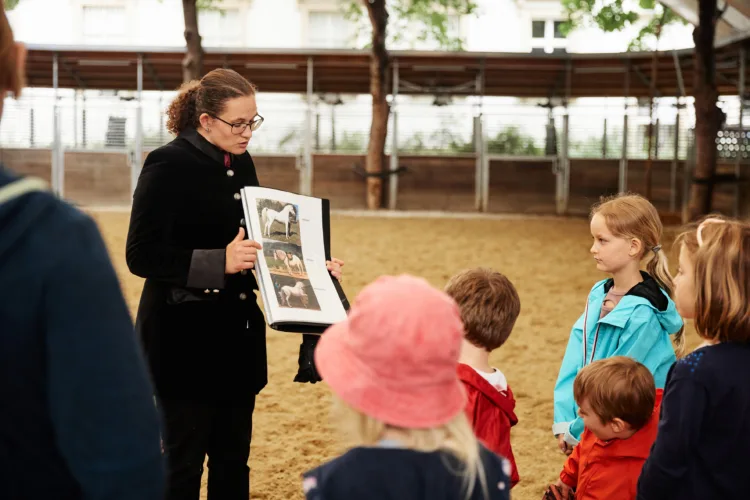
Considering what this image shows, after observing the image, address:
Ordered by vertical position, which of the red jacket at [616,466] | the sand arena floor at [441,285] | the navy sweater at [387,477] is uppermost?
the navy sweater at [387,477]

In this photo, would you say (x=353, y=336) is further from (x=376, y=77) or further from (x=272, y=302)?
(x=376, y=77)

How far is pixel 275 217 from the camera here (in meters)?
3.05

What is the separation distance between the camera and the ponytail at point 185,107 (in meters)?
3.13

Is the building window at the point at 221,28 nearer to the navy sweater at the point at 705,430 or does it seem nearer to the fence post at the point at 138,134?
the fence post at the point at 138,134

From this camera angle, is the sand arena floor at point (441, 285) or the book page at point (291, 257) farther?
the sand arena floor at point (441, 285)

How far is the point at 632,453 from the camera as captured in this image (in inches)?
112

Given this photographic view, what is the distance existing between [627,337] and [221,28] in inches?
988

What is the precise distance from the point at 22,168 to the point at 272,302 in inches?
772

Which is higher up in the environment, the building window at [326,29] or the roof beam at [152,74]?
the building window at [326,29]

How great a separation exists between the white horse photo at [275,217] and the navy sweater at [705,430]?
1.38 m

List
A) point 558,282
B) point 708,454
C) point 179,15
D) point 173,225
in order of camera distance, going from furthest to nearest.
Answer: point 179,15 < point 558,282 < point 173,225 < point 708,454

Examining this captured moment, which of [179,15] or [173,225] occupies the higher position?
[179,15]

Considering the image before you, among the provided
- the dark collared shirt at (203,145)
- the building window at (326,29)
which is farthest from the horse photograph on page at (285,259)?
the building window at (326,29)

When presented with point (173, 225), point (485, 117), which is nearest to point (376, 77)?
point (485, 117)
